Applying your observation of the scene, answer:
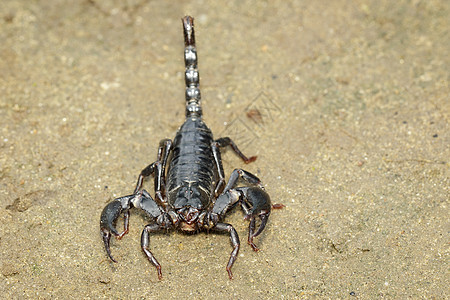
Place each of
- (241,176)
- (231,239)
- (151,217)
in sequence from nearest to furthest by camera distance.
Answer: (231,239) → (151,217) → (241,176)

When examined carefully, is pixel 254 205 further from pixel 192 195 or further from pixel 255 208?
pixel 192 195

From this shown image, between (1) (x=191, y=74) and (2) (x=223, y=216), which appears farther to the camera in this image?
(1) (x=191, y=74)

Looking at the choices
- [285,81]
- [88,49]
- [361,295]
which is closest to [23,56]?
[88,49]

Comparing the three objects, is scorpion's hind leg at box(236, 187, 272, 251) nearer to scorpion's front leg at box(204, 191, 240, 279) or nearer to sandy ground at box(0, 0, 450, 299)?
scorpion's front leg at box(204, 191, 240, 279)

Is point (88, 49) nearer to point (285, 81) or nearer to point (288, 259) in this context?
point (285, 81)

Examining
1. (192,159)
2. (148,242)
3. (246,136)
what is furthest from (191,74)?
(148,242)

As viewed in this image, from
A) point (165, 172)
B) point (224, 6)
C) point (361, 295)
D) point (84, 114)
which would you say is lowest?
point (361, 295)
